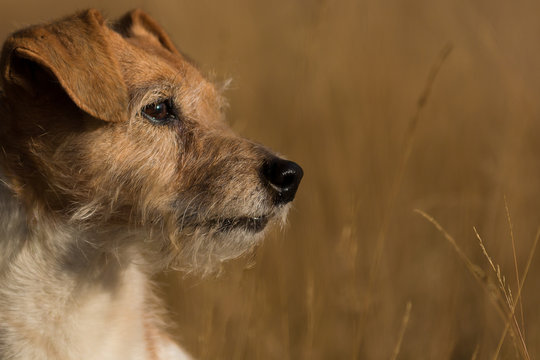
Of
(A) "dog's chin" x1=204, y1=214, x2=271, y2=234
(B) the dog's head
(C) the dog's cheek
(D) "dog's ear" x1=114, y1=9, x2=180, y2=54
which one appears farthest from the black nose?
(D) "dog's ear" x1=114, y1=9, x2=180, y2=54

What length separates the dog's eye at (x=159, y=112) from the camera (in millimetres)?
2814

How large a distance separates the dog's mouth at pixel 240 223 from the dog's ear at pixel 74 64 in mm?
546

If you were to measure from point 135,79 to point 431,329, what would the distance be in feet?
7.65

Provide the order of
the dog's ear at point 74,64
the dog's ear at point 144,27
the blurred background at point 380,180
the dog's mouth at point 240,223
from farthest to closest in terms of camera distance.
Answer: the blurred background at point 380,180, the dog's ear at point 144,27, the dog's mouth at point 240,223, the dog's ear at point 74,64

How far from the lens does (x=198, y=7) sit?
863 cm

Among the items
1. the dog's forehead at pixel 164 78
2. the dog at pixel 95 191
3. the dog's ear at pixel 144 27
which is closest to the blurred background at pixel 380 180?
the dog's ear at pixel 144 27

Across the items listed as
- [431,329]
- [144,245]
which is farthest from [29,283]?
[431,329]

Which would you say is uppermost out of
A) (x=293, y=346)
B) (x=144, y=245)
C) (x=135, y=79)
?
(x=135, y=79)

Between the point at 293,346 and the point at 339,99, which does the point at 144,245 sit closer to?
the point at 293,346

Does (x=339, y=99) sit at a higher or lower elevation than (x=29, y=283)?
A: higher

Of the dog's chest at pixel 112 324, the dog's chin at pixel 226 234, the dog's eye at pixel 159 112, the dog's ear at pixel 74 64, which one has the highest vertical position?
the dog's ear at pixel 74 64

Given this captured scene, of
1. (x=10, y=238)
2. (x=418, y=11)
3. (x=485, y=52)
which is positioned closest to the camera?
(x=10, y=238)

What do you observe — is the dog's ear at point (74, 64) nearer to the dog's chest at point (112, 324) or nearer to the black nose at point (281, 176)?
the black nose at point (281, 176)

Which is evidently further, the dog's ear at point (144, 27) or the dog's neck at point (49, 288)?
the dog's ear at point (144, 27)
